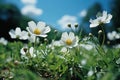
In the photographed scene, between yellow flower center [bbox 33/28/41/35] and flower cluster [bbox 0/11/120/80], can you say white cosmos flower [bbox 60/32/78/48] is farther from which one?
yellow flower center [bbox 33/28/41/35]

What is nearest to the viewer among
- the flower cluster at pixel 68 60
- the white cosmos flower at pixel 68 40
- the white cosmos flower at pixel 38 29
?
the flower cluster at pixel 68 60

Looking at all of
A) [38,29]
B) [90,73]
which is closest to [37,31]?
[38,29]

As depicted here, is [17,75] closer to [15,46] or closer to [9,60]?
[9,60]

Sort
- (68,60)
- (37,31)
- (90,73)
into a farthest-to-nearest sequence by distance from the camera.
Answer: (37,31) → (68,60) → (90,73)

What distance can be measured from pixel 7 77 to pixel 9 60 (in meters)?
0.84

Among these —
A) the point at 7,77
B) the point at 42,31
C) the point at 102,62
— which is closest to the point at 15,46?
the point at 42,31

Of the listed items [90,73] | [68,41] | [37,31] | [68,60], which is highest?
[37,31]

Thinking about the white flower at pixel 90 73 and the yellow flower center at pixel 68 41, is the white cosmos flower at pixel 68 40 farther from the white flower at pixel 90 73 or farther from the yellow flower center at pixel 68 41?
the white flower at pixel 90 73

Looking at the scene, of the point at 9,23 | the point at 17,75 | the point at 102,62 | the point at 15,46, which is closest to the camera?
the point at 17,75

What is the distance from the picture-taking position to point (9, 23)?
4284 centimetres

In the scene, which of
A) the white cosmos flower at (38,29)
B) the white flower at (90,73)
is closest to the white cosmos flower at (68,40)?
the white cosmos flower at (38,29)

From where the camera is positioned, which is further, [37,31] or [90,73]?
[37,31]

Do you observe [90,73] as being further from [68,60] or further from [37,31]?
[37,31]

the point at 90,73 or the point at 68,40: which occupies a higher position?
the point at 68,40
